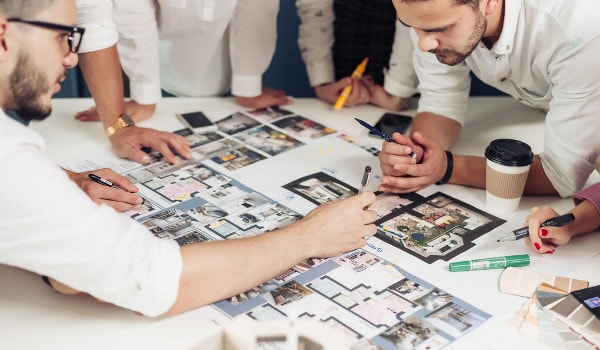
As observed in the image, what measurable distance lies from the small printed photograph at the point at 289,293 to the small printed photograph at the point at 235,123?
25.0 inches

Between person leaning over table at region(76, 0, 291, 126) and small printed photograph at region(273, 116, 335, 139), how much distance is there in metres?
0.10

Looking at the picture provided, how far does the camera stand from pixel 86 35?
1.64 meters

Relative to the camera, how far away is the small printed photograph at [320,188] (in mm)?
1475

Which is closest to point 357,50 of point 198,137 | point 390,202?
point 198,137

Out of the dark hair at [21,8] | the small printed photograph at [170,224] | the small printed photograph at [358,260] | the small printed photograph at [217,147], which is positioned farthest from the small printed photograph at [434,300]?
the dark hair at [21,8]

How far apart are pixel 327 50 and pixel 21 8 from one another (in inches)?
42.7

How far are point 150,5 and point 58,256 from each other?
91 cm

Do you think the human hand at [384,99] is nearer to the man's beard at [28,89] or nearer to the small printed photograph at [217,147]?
the small printed photograph at [217,147]

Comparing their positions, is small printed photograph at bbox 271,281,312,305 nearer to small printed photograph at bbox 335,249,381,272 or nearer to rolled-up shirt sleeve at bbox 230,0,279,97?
small printed photograph at bbox 335,249,381,272

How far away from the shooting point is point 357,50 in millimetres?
2094

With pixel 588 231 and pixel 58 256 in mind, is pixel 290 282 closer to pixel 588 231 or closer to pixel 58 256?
pixel 58 256

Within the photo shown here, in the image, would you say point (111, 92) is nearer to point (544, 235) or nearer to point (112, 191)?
point (112, 191)

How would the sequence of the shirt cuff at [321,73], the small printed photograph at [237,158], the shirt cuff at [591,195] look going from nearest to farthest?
1. the shirt cuff at [591,195]
2. the small printed photograph at [237,158]
3. the shirt cuff at [321,73]

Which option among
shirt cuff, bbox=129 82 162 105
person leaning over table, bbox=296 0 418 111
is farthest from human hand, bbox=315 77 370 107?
shirt cuff, bbox=129 82 162 105
